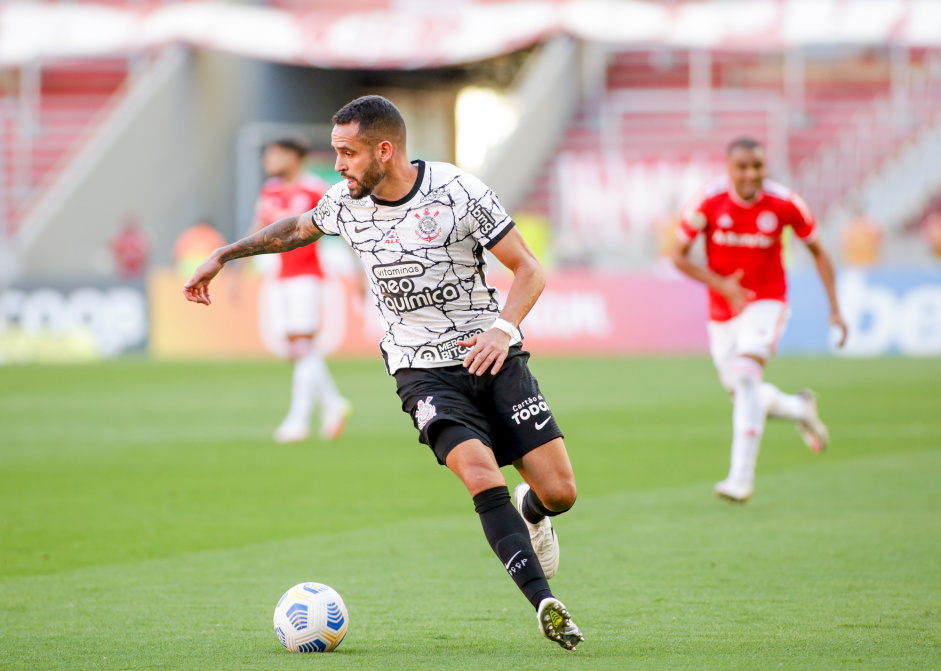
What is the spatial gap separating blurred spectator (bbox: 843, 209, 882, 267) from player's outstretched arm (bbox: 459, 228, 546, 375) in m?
20.3

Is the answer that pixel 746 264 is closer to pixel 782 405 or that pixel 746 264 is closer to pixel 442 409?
pixel 782 405

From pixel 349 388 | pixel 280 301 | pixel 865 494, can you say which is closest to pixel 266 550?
pixel 865 494

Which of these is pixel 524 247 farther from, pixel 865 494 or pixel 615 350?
pixel 615 350

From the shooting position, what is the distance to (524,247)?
5.20 metres

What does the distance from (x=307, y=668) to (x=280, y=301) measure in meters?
7.54

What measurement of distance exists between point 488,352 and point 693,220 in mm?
4152

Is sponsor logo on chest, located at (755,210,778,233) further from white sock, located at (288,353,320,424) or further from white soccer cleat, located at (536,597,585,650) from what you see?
white soccer cleat, located at (536,597,585,650)

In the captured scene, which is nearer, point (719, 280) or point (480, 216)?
point (480, 216)

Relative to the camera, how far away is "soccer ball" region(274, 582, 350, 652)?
4.88m

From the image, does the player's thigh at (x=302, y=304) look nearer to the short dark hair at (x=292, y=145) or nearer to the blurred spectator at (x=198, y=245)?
the short dark hair at (x=292, y=145)

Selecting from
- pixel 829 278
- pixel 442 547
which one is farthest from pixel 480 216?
pixel 829 278

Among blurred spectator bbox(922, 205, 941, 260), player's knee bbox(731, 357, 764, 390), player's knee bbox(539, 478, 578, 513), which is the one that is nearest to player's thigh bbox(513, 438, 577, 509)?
player's knee bbox(539, 478, 578, 513)

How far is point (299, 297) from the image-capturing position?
11719mm

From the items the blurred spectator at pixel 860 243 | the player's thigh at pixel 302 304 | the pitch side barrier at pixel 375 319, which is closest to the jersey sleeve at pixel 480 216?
the player's thigh at pixel 302 304
